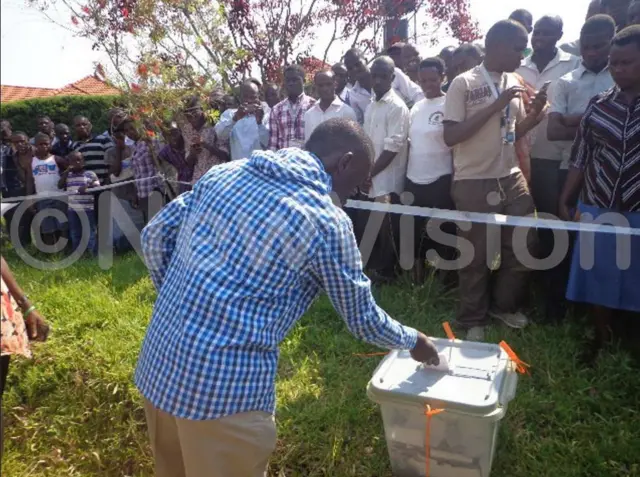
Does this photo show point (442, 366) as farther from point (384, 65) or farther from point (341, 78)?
point (341, 78)

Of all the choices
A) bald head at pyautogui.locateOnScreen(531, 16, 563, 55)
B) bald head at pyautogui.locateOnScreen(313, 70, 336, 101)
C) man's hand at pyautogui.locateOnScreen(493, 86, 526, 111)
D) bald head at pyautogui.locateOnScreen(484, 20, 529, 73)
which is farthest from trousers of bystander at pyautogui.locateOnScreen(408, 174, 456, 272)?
bald head at pyautogui.locateOnScreen(531, 16, 563, 55)

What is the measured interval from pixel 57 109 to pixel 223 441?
15318mm

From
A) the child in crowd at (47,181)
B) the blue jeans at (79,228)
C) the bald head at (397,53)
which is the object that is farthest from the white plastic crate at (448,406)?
the child in crowd at (47,181)

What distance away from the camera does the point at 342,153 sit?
197 cm

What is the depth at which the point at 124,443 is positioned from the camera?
11.6ft

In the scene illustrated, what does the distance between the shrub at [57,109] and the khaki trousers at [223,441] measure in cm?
1444

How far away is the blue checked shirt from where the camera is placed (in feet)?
5.68

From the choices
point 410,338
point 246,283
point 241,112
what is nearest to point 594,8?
point 241,112

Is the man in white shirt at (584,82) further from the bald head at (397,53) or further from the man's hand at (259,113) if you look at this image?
the man's hand at (259,113)

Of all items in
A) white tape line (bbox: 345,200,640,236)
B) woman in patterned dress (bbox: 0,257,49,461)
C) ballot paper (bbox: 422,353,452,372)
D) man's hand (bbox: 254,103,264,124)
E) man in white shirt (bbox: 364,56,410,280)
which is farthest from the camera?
man's hand (bbox: 254,103,264,124)

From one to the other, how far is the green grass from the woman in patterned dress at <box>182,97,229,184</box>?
1.67 m

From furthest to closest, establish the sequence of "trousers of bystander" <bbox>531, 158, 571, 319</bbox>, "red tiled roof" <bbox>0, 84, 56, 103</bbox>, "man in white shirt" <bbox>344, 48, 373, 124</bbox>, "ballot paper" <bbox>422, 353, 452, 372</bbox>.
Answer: "red tiled roof" <bbox>0, 84, 56, 103</bbox> < "man in white shirt" <bbox>344, 48, 373, 124</bbox> < "trousers of bystander" <bbox>531, 158, 571, 319</bbox> < "ballot paper" <bbox>422, 353, 452, 372</bbox>

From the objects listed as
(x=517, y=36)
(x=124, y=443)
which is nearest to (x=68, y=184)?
(x=124, y=443)

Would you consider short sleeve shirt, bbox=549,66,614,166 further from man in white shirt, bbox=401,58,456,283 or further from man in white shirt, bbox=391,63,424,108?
man in white shirt, bbox=391,63,424,108
